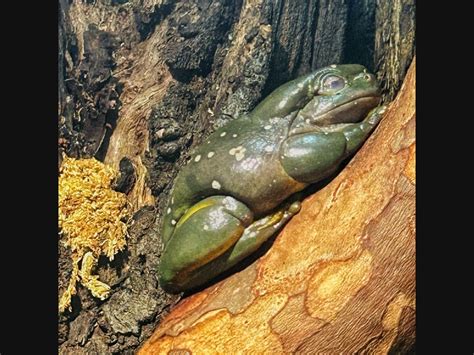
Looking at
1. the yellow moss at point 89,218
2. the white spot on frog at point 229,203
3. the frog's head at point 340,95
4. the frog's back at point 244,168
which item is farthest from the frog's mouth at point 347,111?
the yellow moss at point 89,218

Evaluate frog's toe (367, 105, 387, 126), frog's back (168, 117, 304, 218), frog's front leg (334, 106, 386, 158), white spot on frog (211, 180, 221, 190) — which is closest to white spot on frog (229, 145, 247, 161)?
frog's back (168, 117, 304, 218)

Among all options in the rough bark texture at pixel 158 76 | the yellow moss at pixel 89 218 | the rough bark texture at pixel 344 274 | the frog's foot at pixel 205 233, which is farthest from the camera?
the yellow moss at pixel 89 218

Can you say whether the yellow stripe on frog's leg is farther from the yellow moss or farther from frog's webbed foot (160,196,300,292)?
the yellow moss

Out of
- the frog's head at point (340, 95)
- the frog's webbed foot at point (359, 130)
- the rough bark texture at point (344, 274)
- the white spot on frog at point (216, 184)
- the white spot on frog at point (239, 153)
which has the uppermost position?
the frog's head at point (340, 95)

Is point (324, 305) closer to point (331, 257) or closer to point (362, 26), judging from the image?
point (331, 257)

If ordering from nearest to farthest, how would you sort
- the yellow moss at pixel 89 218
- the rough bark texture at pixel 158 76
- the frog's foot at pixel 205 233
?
the frog's foot at pixel 205 233 → the rough bark texture at pixel 158 76 → the yellow moss at pixel 89 218

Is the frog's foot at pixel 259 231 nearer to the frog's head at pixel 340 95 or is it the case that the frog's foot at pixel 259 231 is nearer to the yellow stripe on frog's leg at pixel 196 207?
the yellow stripe on frog's leg at pixel 196 207

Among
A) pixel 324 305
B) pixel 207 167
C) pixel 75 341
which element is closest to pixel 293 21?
pixel 207 167
